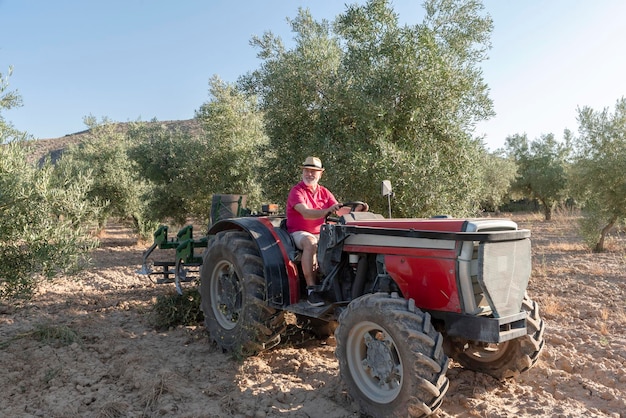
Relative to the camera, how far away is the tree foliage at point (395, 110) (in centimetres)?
770

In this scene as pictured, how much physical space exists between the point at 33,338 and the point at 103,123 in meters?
19.2

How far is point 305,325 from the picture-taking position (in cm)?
532

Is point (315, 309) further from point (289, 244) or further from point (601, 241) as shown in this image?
point (601, 241)

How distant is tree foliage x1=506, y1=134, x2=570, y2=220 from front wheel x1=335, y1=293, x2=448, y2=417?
1136 inches

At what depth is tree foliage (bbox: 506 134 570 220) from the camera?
29688 millimetres

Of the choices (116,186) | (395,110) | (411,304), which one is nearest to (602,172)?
(395,110)

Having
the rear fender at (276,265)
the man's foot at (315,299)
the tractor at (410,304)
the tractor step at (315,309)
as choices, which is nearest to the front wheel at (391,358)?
the tractor at (410,304)

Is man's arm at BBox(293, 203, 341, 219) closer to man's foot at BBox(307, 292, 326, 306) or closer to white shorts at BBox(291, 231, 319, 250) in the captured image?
white shorts at BBox(291, 231, 319, 250)

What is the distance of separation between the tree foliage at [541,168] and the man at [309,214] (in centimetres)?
2782

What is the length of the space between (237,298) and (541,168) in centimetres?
3097

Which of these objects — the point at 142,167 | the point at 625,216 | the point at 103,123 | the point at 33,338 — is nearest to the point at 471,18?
the point at 625,216

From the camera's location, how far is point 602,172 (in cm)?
1312

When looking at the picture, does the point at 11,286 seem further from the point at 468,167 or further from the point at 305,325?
the point at 468,167

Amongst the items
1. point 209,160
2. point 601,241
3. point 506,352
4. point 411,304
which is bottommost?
point 506,352
